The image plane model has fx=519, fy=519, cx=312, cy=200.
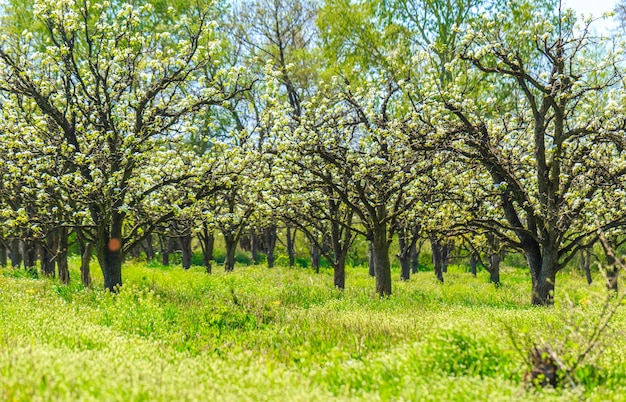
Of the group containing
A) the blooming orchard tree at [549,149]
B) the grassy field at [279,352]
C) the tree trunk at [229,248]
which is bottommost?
the grassy field at [279,352]

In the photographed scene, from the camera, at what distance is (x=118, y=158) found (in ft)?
43.9

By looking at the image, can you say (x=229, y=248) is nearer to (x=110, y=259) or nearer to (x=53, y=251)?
(x=53, y=251)

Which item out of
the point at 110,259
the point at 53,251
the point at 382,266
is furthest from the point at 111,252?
the point at 382,266

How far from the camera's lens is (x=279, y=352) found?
8016mm

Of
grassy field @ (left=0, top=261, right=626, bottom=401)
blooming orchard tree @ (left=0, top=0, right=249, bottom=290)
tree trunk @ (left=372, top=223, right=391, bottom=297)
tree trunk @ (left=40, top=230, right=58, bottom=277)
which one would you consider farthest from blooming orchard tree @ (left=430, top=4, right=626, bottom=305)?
tree trunk @ (left=40, top=230, right=58, bottom=277)

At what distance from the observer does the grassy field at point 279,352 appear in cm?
534

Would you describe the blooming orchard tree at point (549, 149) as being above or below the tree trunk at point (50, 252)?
above

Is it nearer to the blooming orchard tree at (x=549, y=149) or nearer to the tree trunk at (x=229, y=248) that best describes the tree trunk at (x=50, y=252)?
the tree trunk at (x=229, y=248)

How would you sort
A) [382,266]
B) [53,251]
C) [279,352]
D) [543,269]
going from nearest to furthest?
[279,352]
[543,269]
[382,266]
[53,251]

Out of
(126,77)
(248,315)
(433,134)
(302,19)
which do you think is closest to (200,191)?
(126,77)

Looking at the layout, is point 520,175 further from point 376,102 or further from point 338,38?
point 338,38

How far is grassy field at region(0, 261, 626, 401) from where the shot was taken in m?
5.34

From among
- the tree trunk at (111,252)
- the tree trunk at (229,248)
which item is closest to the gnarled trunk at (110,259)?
the tree trunk at (111,252)

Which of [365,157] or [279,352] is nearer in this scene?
[279,352]
